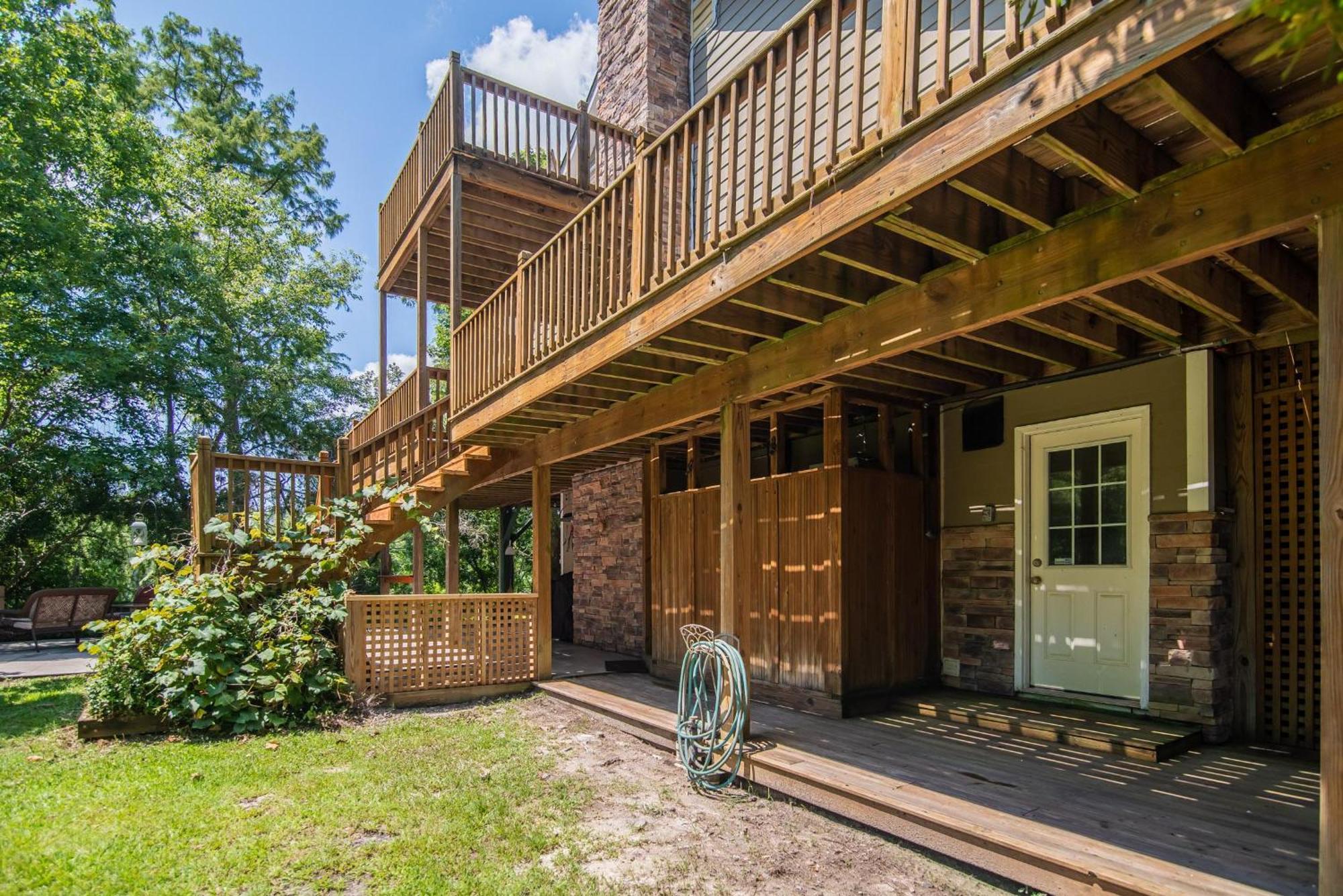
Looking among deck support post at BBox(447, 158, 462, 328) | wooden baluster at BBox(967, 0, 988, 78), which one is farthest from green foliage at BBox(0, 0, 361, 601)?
wooden baluster at BBox(967, 0, 988, 78)

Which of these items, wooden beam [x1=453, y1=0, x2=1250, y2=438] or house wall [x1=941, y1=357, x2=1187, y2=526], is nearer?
wooden beam [x1=453, y1=0, x2=1250, y2=438]

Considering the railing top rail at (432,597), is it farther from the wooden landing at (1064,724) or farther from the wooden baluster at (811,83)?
the wooden baluster at (811,83)

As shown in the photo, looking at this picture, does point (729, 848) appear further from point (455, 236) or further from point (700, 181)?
point (455, 236)

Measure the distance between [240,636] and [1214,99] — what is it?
6708 mm

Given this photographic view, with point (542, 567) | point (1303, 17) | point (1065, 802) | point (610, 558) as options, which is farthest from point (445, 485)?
point (1303, 17)

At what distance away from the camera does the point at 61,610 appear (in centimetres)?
1083

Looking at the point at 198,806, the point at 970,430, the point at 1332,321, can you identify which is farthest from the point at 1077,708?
the point at 198,806

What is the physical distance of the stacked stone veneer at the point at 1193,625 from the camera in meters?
4.25

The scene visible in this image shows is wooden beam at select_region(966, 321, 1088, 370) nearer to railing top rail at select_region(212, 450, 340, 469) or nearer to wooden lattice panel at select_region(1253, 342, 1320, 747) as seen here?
wooden lattice panel at select_region(1253, 342, 1320, 747)

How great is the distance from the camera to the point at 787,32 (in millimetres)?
3186

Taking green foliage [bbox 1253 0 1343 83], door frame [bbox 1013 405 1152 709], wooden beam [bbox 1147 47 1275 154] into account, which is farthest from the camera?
door frame [bbox 1013 405 1152 709]

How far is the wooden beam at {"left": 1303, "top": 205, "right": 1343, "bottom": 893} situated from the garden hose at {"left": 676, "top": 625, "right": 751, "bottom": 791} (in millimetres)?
2626

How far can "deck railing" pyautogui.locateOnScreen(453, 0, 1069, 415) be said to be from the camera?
8.63ft

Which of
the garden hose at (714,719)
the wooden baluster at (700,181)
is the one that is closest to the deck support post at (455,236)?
the wooden baluster at (700,181)
